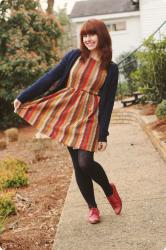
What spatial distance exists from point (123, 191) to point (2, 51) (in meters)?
13.1

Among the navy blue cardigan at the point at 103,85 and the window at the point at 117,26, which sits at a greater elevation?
the navy blue cardigan at the point at 103,85

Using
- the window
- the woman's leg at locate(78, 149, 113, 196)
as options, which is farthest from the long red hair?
the window

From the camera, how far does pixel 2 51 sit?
1823cm

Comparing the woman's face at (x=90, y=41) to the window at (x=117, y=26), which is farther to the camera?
the window at (x=117, y=26)

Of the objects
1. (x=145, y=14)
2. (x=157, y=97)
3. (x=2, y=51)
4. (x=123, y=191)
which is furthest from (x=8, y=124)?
(x=123, y=191)

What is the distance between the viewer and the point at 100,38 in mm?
4441

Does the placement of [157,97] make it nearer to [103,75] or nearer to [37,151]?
[37,151]

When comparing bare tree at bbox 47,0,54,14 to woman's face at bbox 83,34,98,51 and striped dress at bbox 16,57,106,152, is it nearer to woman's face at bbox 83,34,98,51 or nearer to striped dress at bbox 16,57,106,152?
striped dress at bbox 16,57,106,152

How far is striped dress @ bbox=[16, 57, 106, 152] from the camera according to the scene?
4.55 m

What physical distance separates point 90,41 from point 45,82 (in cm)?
53

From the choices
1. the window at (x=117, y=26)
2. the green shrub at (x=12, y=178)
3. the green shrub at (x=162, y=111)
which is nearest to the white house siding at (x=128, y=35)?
the window at (x=117, y=26)

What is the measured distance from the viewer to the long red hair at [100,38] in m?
4.41

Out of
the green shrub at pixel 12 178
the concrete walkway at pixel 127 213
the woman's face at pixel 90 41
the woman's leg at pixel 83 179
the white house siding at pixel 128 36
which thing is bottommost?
the white house siding at pixel 128 36

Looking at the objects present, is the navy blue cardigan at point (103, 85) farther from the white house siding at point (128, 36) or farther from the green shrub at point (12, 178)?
the white house siding at point (128, 36)
